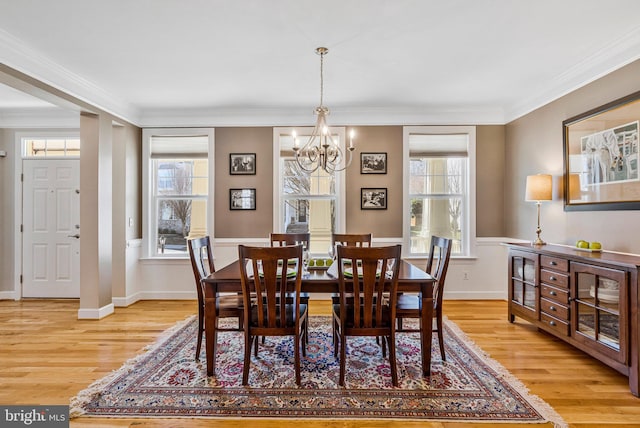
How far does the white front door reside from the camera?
4.95 meters

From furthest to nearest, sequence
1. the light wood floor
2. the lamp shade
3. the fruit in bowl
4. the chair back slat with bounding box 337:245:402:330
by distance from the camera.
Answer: the lamp shade < the fruit in bowl < the chair back slat with bounding box 337:245:402:330 < the light wood floor

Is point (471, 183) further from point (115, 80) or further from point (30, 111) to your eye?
point (30, 111)

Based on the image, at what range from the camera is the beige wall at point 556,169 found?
291cm


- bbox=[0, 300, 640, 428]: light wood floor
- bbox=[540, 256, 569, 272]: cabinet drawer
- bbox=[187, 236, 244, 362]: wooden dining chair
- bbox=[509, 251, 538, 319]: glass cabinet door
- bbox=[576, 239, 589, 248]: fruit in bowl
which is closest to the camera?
bbox=[0, 300, 640, 428]: light wood floor

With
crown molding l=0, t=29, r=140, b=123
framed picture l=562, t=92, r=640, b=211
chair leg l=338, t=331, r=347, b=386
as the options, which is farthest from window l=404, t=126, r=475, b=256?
crown molding l=0, t=29, r=140, b=123

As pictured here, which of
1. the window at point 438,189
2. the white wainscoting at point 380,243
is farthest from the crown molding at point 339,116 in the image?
the white wainscoting at point 380,243

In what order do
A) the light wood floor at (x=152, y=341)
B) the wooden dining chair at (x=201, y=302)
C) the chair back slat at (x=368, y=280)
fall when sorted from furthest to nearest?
the wooden dining chair at (x=201, y=302) < the chair back slat at (x=368, y=280) < the light wood floor at (x=152, y=341)

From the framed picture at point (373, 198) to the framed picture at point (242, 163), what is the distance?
60.5 inches

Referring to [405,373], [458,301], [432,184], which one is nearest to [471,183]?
[432,184]

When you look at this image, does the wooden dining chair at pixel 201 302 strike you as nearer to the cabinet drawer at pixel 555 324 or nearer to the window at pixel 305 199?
the window at pixel 305 199

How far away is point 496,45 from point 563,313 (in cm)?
231

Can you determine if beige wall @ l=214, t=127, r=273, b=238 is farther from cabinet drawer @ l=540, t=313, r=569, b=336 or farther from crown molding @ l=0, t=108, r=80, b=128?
cabinet drawer @ l=540, t=313, r=569, b=336

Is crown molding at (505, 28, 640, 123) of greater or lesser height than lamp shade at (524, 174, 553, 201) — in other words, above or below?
above

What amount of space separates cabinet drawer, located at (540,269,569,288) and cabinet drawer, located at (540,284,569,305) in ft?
0.15
